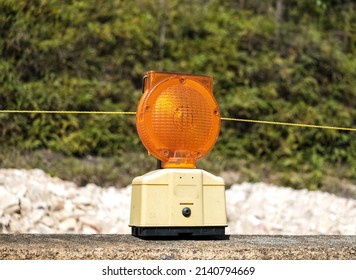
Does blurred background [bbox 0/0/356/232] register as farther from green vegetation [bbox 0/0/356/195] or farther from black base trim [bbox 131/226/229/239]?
black base trim [bbox 131/226/229/239]

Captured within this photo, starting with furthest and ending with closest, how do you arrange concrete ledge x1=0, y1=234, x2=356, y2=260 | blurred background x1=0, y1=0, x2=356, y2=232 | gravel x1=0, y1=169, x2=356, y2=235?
blurred background x1=0, y1=0, x2=356, y2=232 → gravel x1=0, y1=169, x2=356, y2=235 → concrete ledge x1=0, y1=234, x2=356, y2=260

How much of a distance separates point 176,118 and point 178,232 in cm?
36

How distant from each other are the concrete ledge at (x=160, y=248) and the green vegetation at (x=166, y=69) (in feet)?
12.9

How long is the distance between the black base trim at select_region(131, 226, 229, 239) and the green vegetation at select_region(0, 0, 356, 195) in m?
3.84

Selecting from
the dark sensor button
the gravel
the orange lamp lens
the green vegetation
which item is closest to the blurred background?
the green vegetation

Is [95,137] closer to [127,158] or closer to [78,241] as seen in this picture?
[127,158]

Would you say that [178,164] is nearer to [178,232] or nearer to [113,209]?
[178,232]

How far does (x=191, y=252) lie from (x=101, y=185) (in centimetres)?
410

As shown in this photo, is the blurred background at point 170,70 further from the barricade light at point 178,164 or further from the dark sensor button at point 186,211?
the dark sensor button at point 186,211

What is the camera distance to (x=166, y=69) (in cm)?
728

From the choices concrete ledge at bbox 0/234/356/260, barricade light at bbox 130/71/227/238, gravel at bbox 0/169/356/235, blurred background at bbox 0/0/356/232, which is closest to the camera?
concrete ledge at bbox 0/234/356/260

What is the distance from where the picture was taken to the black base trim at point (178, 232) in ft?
7.26

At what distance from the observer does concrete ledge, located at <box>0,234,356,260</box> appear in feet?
6.33

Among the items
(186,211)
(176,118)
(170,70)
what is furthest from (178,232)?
(170,70)
